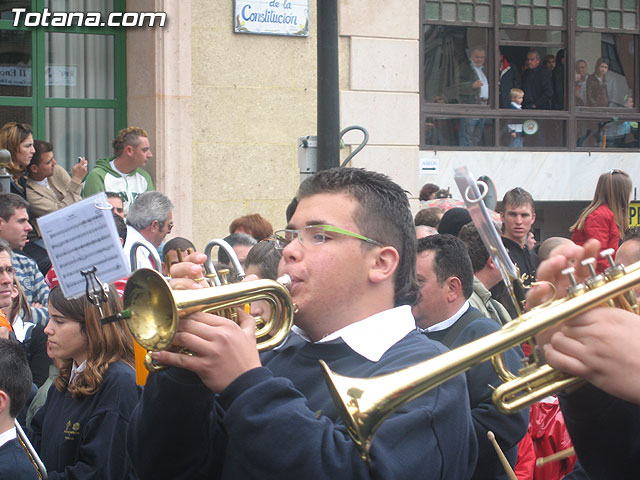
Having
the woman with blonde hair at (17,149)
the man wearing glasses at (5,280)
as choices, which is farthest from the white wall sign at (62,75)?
the man wearing glasses at (5,280)

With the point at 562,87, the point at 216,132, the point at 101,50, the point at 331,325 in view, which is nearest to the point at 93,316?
the point at 331,325

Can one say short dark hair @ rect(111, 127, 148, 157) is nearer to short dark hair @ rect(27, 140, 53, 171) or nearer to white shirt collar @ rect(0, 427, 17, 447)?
short dark hair @ rect(27, 140, 53, 171)

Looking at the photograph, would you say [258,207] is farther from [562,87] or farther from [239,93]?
[562,87]

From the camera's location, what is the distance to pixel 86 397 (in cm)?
359

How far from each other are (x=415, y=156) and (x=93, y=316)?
7.20 m

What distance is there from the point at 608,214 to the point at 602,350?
631cm

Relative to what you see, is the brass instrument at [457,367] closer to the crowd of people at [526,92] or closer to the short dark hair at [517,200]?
the short dark hair at [517,200]

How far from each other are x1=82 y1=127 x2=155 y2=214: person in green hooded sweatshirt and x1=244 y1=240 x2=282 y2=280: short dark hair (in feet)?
12.5

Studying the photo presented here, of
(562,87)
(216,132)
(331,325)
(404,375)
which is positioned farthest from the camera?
(562,87)

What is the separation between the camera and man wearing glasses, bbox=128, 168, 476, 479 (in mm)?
2148

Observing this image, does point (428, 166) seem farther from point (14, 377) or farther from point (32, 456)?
point (32, 456)

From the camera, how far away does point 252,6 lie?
31.7ft

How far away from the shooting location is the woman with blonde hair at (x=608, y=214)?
306 inches

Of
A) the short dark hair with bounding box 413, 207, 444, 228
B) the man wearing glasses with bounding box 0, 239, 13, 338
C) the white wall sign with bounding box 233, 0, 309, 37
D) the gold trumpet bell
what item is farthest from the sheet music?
the white wall sign with bounding box 233, 0, 309, 37
